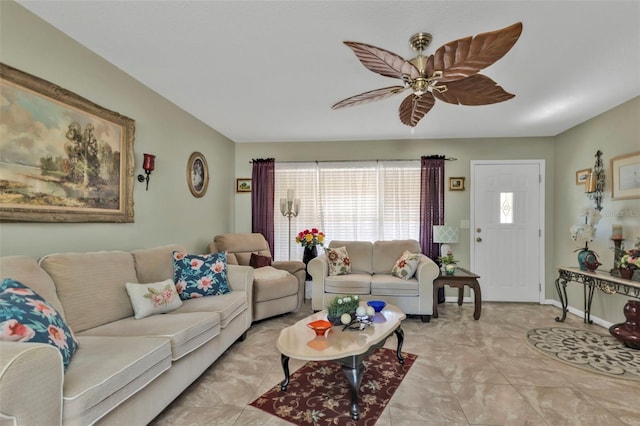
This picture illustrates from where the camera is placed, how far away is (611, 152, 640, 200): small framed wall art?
2.90 m

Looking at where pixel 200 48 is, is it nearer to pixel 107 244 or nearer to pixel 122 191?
pixel 122 191

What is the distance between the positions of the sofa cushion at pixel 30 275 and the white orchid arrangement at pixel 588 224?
4.84 m

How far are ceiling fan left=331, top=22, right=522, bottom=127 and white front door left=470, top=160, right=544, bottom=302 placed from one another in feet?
8.63

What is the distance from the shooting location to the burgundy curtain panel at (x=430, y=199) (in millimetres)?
4320

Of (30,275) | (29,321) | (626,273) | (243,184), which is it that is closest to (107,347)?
(29,321)

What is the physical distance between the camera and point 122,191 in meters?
2.52

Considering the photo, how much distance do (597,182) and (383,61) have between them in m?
3.37

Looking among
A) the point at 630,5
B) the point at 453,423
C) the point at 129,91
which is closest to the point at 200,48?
the point at 129,91

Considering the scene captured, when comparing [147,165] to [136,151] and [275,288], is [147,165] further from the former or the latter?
[275,288]

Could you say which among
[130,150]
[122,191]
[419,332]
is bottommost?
[419,332]

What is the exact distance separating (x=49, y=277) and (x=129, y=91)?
5.54ft

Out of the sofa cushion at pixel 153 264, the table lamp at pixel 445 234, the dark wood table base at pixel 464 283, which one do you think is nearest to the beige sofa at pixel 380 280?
the dark wood table base at pixel 464 283

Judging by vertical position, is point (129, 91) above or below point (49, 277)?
above

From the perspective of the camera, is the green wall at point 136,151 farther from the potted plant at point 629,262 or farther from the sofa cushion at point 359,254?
the potted plant at point 629,262
